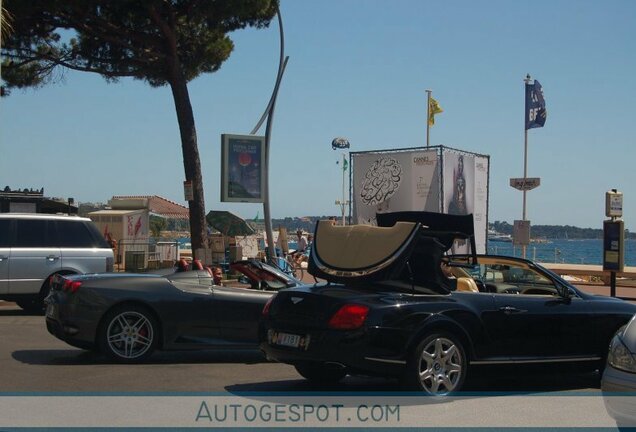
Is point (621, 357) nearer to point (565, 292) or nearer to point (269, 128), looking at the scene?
point (565, 292)

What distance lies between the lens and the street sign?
1158 inches

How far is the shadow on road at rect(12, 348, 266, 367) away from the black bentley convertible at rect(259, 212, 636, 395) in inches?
81.9

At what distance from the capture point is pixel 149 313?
10023mm

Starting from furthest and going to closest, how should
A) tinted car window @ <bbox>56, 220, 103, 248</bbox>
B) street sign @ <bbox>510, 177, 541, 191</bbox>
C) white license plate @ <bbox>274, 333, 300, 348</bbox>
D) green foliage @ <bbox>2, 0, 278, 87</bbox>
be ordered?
street sign @ <bbox>510, 177, 541, 191</bbox> → green foliage @ <bbox>2, 0, 278, 87</bbox> → tinted car window @ <bbox>56, 220, 103, 248</bbox> → white license plate @ <bbox>274, 333, 300, 348</bbox>

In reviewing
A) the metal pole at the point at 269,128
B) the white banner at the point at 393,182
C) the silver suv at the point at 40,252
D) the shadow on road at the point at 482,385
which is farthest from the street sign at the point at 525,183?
the shadow on road at the point at 482,385

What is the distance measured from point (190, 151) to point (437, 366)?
17.9m

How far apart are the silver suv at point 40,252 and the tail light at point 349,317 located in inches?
355

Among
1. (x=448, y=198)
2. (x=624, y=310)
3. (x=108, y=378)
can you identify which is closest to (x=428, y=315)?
(x=624, y=310)

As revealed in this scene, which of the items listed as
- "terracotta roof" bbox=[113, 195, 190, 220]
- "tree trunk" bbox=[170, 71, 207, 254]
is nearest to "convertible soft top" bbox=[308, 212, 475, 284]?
"tree trunk" bbox=[170, 71, 207, 254]

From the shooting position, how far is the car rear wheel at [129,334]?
32.4ft

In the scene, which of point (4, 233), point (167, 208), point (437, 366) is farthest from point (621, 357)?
point (167, 208)

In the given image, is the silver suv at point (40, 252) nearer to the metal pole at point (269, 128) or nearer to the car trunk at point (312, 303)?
the car trunk at point (312, 303)

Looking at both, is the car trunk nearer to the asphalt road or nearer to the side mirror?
the asphalt road

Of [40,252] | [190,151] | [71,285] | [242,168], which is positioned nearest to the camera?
[71,285]
